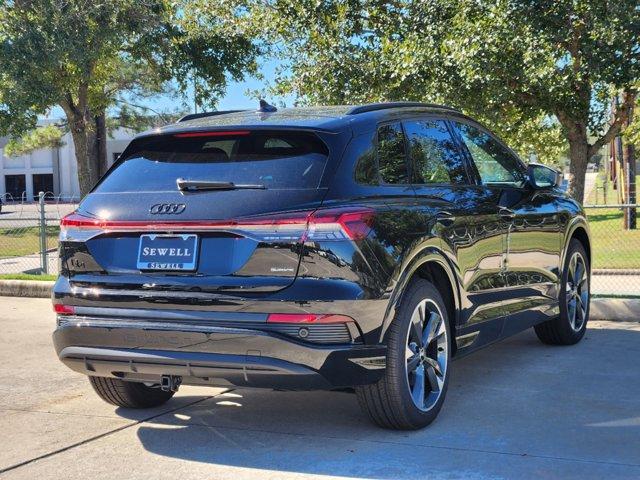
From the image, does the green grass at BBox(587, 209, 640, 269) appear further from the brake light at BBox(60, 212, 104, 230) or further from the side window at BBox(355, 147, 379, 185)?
the brake light at BBox(60, 212, 104, 230)

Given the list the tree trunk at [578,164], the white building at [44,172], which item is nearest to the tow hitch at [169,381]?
the tree trunk at [578,164]

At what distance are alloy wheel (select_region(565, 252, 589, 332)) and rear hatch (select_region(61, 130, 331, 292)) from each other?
143 inches

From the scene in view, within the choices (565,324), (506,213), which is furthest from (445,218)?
(565,324)

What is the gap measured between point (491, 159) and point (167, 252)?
9.62 feet

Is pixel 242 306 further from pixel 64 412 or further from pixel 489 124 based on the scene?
pixel 489 124

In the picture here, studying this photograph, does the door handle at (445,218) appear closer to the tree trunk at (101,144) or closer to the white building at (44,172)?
the tree trunk at (101,144)

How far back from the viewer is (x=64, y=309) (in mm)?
4770

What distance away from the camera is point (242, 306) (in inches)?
169

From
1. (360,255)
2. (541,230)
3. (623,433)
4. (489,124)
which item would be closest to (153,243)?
(360,255)

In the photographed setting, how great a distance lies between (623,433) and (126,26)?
18.8 metres

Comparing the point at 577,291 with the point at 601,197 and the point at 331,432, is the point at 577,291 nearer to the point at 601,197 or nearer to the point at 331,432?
the point at 331,432

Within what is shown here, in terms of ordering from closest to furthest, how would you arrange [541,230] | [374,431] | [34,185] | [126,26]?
[374,431] → [541,230] → [126,26] → [34,185]

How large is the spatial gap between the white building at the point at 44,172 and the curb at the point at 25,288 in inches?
2466

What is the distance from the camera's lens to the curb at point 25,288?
11.3 metres
